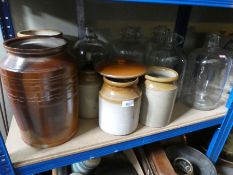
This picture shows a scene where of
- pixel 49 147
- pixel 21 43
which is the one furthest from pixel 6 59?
pixel 49 147

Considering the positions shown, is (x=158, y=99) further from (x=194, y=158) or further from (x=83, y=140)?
(x=194, y=158)

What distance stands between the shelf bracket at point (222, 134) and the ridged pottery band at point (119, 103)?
1.45 ft

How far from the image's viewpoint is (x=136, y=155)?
2.93 feet

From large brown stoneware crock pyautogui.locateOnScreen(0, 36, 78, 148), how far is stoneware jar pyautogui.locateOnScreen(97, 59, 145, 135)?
0.09 meters

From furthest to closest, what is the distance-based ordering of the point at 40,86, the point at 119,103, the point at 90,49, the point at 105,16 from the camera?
1. the point at 105,16
2. the point at 90,49
3. the point at 119,103
4. the point at 40,86

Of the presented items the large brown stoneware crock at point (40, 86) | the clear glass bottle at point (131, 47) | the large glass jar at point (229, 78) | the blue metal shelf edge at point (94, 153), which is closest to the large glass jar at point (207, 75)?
the large glass jar at point (229, 78)

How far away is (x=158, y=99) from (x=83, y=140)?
26cm

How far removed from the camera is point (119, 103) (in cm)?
56

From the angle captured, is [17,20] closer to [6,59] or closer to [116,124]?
[6,59]

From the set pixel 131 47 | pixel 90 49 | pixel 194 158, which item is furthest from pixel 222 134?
pixel 90 49

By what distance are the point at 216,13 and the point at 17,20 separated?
1.06 meters

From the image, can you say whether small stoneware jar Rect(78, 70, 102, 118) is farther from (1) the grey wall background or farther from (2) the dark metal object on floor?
(2) the dark metal object on floor

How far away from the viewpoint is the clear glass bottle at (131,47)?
88 centimetres

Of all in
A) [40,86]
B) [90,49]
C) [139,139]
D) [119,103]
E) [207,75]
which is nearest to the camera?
[40,86]
